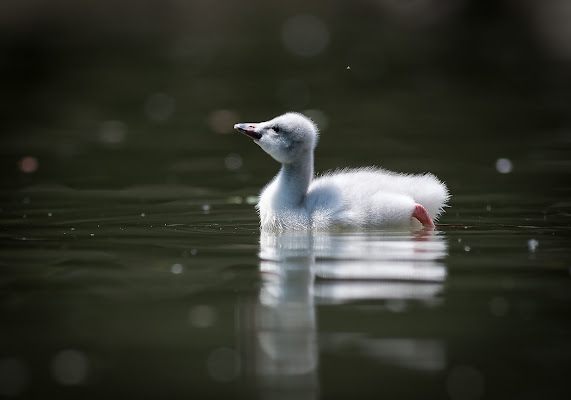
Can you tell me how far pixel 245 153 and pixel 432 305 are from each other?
825 cm

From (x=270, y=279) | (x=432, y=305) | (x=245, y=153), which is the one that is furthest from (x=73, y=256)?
(x=245, y=153)

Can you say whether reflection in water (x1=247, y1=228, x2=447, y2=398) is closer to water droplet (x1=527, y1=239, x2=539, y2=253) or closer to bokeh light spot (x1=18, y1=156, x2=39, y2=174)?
water droplet (x1=527, y1=239, x2=539, y2=253)

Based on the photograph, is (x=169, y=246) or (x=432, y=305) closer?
(x=432, y=305)

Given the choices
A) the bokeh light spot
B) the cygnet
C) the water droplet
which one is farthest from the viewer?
the bokeh light spot

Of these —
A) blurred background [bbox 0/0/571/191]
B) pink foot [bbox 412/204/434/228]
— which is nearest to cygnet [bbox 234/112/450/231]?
pink foot [bbox 412/204/434/228]

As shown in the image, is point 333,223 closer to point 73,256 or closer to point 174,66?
point 73,256

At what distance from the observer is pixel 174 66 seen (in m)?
23.5

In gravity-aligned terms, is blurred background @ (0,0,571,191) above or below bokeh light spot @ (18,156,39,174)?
above

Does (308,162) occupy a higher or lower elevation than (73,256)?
higher

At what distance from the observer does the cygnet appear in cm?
812

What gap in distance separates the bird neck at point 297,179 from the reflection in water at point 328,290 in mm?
373

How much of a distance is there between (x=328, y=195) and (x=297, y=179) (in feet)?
1.22

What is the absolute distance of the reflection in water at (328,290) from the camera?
4969 millimetres

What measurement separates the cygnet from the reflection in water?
150mm
